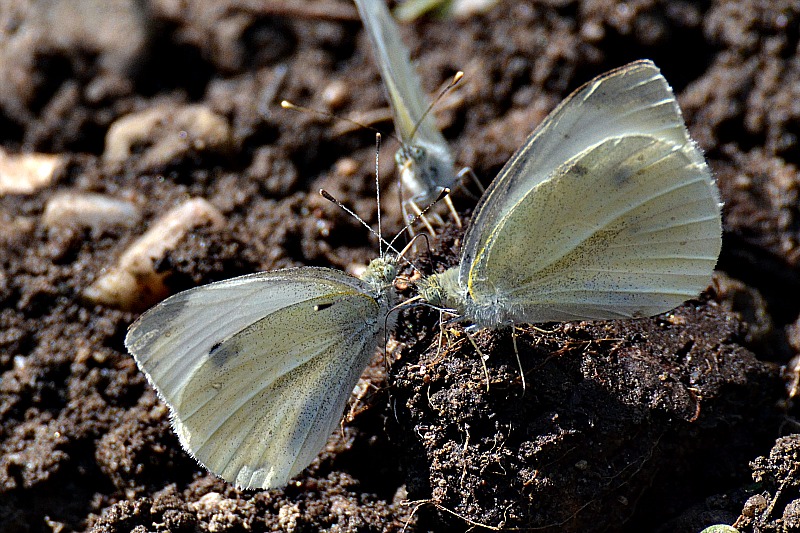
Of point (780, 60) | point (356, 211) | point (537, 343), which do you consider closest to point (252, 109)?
point (356, 211)

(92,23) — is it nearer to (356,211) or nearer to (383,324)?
(356,211)

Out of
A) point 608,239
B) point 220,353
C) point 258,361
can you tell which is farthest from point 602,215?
point 220,353

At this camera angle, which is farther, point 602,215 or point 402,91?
point 402,91

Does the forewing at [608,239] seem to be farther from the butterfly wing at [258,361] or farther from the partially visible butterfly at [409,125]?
the partially visible butterfly at [409,125]

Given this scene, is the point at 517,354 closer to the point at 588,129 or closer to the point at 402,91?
the point at 588,129

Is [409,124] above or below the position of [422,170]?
above

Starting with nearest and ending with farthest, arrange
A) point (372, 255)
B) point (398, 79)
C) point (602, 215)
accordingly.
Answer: point (602, 215), point (398, 79), point (372, 255)
